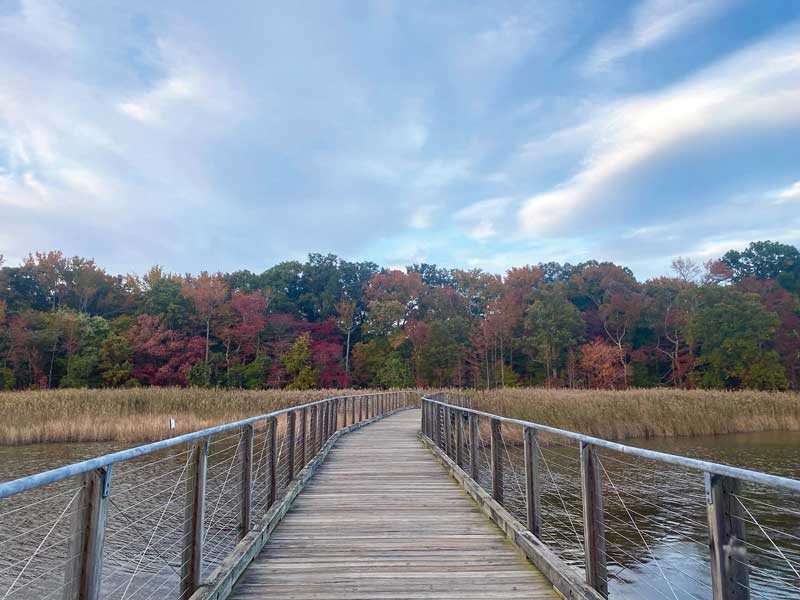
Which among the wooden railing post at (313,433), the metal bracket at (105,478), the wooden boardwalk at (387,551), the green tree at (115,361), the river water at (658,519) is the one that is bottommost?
the river water at (658,519)

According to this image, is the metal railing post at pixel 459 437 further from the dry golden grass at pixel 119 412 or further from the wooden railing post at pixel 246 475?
the dry golden grass at pixel 119 412

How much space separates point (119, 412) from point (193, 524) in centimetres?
1726

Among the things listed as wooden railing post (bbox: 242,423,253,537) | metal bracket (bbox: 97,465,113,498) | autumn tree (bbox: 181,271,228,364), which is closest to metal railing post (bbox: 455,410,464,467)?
wooden railing post (bbox: 242,423,253,537)

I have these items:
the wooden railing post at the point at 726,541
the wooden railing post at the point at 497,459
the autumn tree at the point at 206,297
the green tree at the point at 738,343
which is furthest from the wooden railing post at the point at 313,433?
the green tree at the point at 738,343

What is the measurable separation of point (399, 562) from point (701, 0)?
12.1 metres

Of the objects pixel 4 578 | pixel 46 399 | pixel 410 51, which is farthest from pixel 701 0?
pixel 46 399

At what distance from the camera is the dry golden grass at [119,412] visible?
15.7 metres

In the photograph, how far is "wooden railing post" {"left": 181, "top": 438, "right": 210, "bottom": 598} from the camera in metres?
2.90

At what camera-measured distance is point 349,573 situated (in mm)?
3498

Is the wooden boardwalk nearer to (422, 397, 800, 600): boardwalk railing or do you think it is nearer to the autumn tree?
(422, 397, 800, 600): boardwalk railing

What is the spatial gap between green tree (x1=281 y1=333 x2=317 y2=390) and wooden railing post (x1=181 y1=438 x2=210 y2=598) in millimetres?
39732

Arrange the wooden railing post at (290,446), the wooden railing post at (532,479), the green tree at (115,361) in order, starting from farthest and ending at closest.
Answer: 1. the green tree at (115,361)
2. the wooden railing post at (290,446)
3. the wooden railing post at (532,479)

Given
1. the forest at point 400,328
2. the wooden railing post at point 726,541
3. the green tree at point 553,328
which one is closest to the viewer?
the wooden railing post at point 726,541

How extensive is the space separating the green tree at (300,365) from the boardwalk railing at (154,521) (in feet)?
99.6
